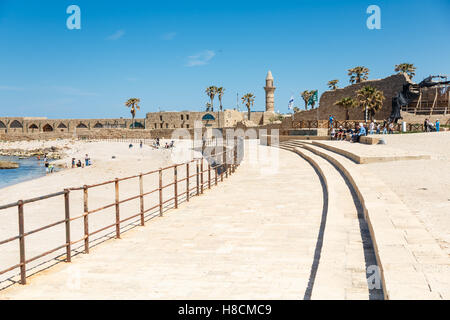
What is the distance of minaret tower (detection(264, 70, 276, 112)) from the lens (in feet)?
248

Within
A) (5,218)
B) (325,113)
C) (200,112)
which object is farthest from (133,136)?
(5,218)

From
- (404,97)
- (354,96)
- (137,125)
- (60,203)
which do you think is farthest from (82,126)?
(60,203)

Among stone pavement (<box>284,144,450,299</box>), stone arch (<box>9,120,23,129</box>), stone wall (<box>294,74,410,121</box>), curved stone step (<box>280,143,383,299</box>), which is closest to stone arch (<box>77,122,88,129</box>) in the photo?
stone arch (<box>9,120,23,129</box>)

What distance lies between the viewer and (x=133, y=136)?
8006 cm

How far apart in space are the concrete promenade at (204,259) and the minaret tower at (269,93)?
225 ft

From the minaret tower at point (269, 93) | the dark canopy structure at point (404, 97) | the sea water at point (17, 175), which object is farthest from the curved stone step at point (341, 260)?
the minaret tower at point (269, 93)

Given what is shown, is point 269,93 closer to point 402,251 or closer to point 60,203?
point 60,203

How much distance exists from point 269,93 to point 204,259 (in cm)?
7264

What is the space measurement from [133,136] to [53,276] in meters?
77.7

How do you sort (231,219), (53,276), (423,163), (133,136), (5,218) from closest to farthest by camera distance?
(53,276), (231,219), (423,163), (5,218), (133,136)

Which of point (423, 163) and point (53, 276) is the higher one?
point (423, 163)

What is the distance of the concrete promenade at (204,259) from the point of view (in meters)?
4.02
